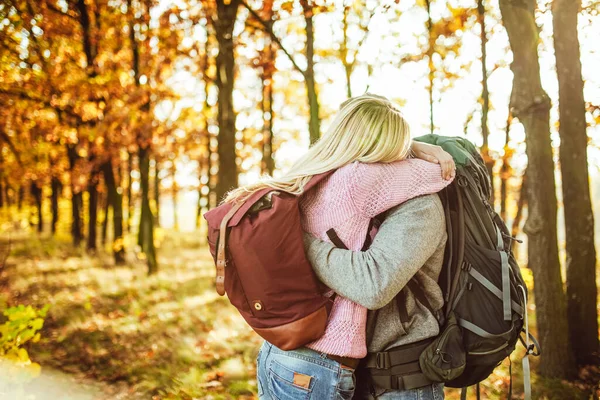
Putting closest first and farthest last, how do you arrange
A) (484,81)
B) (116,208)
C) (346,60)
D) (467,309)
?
(467,309), (346,60), (484,81), (116,208)

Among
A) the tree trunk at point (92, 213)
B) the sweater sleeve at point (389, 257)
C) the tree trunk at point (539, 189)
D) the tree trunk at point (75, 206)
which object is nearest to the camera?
the sweater sleeve at point (389, 257)

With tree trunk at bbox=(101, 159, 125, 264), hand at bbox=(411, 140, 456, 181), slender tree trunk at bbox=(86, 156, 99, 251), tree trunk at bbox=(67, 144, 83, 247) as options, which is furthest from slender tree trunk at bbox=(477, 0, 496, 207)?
tree trunk at bbox=(67, 144, 83, 247)

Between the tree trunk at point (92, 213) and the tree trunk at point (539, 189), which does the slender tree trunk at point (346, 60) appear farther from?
the tree trunk at point (92, 213)

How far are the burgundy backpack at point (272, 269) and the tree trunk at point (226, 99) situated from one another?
299 inches

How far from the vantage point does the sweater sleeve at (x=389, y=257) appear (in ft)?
5.72

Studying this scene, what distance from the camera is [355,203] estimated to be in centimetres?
183

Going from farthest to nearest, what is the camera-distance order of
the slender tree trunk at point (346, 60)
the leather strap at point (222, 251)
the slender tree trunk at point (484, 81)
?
1. the slender tree trunk at point (484, 81)
2. the slender tree trunk at point (346, 60)
3. the leather strap at point (222, 251)

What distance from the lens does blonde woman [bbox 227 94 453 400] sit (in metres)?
1.83

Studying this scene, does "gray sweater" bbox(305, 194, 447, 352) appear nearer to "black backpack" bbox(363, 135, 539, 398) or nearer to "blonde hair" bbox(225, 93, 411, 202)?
"black backpack" bbox(363, 135, 539, 398)

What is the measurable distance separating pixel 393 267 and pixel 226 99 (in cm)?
883

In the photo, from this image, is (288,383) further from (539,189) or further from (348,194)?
(539,189)

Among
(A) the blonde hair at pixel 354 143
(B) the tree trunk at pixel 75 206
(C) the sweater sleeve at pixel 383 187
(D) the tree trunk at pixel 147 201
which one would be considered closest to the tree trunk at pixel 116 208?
(D) the tree trunk at pixel 147 201

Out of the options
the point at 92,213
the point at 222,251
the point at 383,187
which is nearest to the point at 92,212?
the point at 92,213

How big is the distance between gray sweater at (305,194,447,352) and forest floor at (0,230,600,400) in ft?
11.3
